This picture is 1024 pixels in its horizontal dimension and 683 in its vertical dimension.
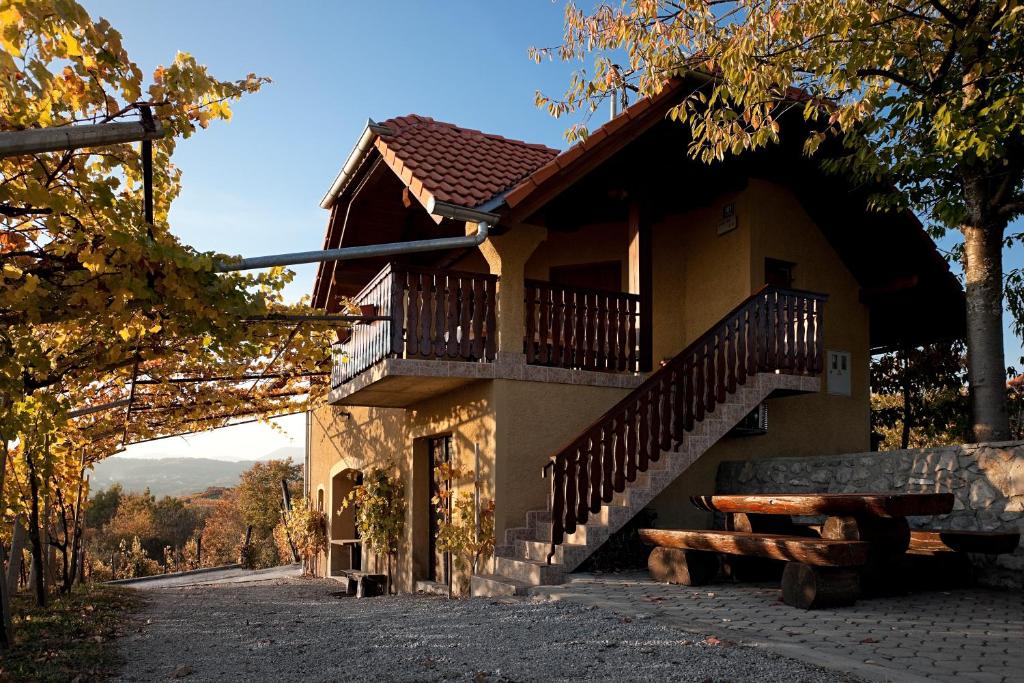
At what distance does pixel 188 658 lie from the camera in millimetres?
6902

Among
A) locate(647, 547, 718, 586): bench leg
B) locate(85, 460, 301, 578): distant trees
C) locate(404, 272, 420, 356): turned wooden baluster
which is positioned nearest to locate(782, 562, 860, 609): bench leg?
locate(647, 547, 718, 586): bench leg

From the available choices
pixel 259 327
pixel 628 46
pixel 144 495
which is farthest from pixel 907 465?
pixel 144 495

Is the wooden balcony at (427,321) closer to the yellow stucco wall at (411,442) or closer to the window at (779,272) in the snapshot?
the yellow stucco wall at (411,442)

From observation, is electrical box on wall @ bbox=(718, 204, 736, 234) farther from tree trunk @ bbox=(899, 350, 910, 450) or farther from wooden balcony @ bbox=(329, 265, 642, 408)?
tree trunk @ bbox=(899, 350, 910, 450)

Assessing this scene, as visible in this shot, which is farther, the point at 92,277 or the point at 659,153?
the point at 659,153

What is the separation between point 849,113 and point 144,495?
38231 mm

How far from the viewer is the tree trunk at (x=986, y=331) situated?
11023 mm

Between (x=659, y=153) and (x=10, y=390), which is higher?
(x=659, y=153)

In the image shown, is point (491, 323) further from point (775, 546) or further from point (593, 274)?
point (775, 546)

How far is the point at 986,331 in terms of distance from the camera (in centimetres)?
1115

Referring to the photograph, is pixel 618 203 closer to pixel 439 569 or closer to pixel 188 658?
pixel 439 569

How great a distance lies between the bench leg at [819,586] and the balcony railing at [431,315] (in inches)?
173

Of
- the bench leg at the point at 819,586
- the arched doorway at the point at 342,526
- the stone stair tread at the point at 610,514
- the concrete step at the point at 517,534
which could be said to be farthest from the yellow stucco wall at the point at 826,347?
the arched doorway at the point at 342,526

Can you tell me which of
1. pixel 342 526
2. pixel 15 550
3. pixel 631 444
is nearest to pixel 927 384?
pixel 631 444
